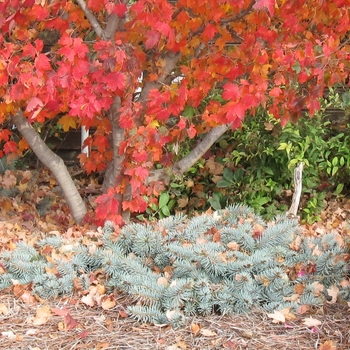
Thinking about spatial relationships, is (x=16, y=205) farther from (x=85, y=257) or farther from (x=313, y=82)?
(x=313, y=82)

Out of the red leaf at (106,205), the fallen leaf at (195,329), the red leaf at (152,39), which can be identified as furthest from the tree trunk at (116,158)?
the fallen leaf at (195,329)

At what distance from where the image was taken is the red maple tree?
370cm

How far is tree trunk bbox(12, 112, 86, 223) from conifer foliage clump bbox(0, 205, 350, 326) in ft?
3.24

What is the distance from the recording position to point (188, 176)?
5.40m

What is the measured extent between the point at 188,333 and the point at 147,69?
215cm

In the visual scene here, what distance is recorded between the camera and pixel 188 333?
2.83 meters

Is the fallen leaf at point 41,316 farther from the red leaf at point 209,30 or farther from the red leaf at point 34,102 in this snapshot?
the red leaf at point 209,30

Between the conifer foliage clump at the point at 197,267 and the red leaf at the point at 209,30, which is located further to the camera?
the red leaf at the point at 209,30

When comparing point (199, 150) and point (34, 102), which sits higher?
point (34, 102)

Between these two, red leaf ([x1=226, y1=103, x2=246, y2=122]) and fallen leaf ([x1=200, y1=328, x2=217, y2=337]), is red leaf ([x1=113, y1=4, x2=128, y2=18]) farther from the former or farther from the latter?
fallen leaf ([x1=200, y1=328, x2=217, y2=337])

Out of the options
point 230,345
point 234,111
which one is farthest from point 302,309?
point 234,111

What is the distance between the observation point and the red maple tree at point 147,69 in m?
3.70

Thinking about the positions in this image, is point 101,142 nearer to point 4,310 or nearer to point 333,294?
point 4,310

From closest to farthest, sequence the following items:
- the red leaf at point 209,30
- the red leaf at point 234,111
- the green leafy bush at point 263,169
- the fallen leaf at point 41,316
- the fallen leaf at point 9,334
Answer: the fallen leaf at point 9,334 → the fallen leaf at point 41,316 → the red leaf at point 234,111 → the red leaf at point 209,30 → the green leafy bush at point 263,169
